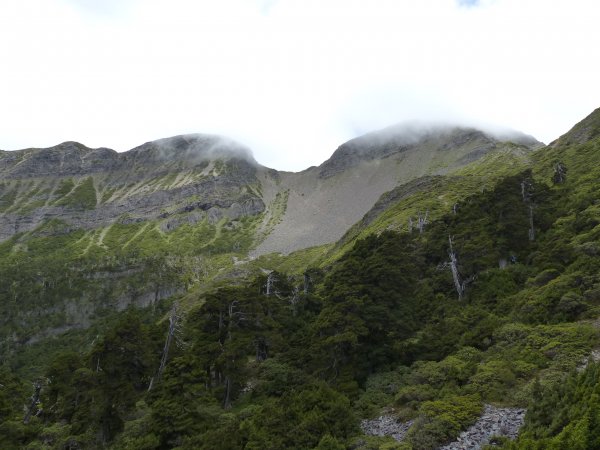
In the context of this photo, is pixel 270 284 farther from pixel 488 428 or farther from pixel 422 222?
pixel 488 428

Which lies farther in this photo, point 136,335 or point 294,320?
point 294,320

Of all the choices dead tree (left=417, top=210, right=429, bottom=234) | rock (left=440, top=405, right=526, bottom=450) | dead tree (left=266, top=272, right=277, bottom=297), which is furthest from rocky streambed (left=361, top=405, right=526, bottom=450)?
dead tree (left=417, top=210, right=429, bottom=234)

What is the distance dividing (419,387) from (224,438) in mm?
11376

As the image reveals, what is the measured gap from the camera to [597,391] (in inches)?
558

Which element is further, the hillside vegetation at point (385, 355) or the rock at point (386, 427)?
the rock at point (386, 427)

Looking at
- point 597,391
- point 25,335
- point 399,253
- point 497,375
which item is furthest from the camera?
point 25,335

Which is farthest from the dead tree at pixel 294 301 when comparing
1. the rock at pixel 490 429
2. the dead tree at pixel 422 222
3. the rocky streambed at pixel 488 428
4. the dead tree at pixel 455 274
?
the rock at pixel 490 429

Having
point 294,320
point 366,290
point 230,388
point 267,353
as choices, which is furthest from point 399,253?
point 230,388

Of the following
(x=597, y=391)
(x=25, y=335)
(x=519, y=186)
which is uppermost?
(x=519, y=186)

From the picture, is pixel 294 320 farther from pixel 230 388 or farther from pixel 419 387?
pixel 419 387

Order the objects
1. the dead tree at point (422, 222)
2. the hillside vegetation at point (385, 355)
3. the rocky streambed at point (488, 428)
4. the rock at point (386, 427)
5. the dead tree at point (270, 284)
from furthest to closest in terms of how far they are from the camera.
Answer: the dead tree at point (422, 222)
the dead tree at point (270, 284)
the rock at point (386, 427)
the hillside vegetation at point (385, 355)
the rocky streambed at point (488, 428)

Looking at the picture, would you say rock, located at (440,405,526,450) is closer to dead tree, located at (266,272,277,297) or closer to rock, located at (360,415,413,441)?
rock, located at (360,415,413,441)

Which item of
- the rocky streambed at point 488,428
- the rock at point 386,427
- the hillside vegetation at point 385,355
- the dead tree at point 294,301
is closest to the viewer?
the rocky streambed at point 488,428

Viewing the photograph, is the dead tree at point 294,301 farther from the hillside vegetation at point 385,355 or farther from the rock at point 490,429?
the rock at point 490,429
